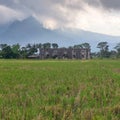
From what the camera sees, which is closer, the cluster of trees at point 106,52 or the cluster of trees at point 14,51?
the cluster of trees at point 14,51

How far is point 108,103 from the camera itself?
6.38m

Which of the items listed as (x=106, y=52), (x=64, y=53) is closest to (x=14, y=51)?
(x=64, y=53)

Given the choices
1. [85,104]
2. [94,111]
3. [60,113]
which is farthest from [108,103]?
[60,113]

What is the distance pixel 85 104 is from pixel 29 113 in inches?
53.6

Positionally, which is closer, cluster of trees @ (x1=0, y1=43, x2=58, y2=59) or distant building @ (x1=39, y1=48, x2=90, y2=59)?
cluster of trees @ (x1=0, y1=43, x2=58, y2=59)

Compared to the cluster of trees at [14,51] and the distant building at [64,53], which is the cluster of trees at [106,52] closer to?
the distant building at [64,53]

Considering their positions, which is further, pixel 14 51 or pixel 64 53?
pixel 64 53

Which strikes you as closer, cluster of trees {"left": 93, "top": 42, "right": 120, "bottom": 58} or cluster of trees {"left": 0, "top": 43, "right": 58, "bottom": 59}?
cluster of trees {"left": 0, "top": 43, "right": 58, "bottom": 59}

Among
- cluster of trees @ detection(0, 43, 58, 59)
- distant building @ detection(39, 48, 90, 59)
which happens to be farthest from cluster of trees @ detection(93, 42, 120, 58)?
cluster of trees @ detection(0, 43, 58, 59)

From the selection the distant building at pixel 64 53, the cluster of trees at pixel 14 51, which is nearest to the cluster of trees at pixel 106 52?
the distant building at pixel 64 53

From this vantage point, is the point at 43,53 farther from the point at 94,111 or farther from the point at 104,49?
the point at 94,111

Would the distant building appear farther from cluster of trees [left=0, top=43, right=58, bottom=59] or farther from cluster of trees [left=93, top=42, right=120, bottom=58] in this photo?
cluster of trees [left=0, top=43, right=58, bottom=59]

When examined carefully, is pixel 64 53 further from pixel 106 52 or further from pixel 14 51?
pixel 14 51

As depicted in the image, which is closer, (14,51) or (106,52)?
(14,51)
